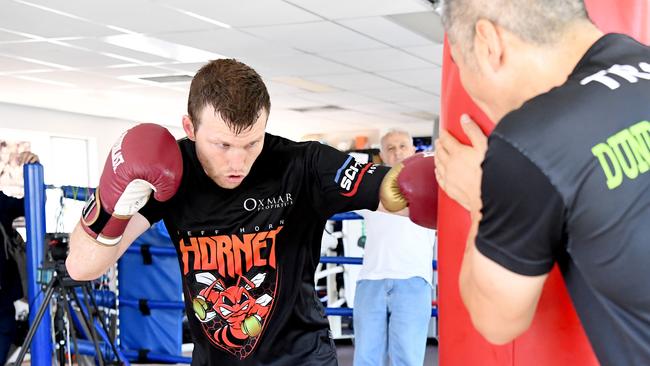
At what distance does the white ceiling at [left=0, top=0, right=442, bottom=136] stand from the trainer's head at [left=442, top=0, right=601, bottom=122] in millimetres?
4043

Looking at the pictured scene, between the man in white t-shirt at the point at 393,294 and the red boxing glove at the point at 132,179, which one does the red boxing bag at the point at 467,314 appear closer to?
the red boxing glove at the point at 132,179

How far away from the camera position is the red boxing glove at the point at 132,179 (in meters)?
1.67

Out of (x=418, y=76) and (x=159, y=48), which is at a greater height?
(x=159, y=48)

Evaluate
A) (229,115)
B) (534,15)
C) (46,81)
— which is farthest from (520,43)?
(46,81)

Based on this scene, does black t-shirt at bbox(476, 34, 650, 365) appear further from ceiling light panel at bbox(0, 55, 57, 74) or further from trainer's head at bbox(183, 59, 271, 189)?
ceiling light panel at bbox(0, 55, 57, 74)

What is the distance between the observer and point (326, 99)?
9555 millimetres

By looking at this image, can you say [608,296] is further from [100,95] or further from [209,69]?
[100,95]

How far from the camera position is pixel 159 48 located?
254 inches

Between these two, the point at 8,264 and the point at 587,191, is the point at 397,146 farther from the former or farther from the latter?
the point at 587,191

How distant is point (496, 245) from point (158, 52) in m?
6.02

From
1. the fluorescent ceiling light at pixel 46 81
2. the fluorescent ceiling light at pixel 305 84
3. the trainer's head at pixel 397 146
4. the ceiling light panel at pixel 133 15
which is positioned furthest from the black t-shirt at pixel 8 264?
the fluorescent ceiling light at pixel 305 84

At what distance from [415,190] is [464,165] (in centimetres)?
33

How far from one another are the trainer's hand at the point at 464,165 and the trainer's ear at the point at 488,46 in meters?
0.18

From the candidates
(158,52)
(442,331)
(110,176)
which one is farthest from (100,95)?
(442,331)
